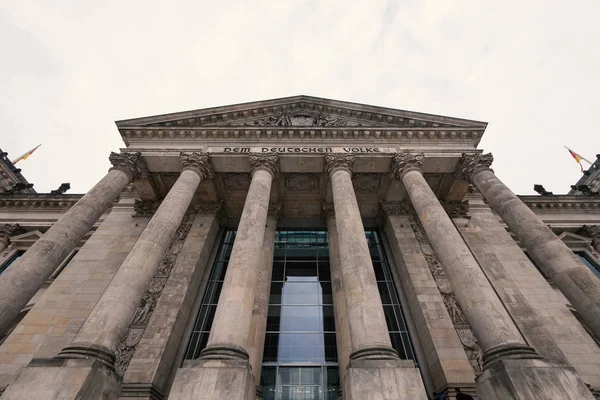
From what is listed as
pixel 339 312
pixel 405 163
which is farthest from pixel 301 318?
pixel 405 163

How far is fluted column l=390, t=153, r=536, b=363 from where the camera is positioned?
8789 mm

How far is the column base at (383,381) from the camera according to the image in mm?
7508

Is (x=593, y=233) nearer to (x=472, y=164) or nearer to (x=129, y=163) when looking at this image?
(x=472, y=164)

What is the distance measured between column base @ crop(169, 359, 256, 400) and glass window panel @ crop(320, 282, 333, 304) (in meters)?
8.86

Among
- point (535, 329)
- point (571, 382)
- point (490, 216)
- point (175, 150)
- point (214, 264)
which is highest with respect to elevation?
point (175, 150)

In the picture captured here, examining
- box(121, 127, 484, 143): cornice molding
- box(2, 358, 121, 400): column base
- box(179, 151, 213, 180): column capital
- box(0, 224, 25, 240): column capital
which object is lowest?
box(2, 358, 121, 400): column base

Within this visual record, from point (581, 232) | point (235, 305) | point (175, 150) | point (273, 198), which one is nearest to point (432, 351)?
point (235, 305)

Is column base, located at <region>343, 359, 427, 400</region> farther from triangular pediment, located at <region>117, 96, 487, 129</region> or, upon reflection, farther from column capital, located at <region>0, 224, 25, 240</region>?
column capital, located at <region>0, 224, 25, 240</region>

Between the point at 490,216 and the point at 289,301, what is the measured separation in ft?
44.2

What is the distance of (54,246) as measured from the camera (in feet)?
38.1

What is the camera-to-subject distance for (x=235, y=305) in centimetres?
984

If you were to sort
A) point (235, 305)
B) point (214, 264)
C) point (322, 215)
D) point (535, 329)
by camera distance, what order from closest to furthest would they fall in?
1. point (235, 305)
2. point (535, 329)
3. point (214, 264)
4. point (322, 215)

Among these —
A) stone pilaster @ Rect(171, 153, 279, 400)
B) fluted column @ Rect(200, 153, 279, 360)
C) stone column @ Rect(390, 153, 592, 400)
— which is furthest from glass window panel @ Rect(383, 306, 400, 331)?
stone pilaster @ Rect(171, 153, 279, 400)

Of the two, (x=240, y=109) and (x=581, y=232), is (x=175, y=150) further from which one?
(x=581, y=232)
